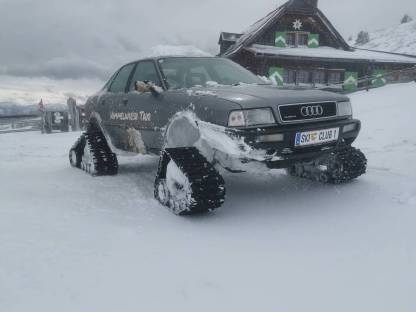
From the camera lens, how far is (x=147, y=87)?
12.6ft

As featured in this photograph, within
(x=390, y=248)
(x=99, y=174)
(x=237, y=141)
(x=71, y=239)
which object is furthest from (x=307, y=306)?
(x=99, y=174)

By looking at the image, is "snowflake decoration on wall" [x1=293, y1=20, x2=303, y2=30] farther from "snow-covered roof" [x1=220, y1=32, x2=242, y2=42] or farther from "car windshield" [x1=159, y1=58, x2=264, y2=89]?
"car windshield" [x1=159, y1=58, x2=264, y2=89]

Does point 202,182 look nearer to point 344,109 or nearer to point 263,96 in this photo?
point 263,96

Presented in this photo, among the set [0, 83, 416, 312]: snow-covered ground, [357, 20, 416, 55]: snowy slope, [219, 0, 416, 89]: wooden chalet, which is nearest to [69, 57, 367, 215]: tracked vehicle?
[0, 83, 416, 312]: snow-covered ground

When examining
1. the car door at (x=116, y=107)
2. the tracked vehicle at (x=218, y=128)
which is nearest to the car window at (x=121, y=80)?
the car door at (x=116, y=107)

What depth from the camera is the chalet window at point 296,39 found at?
23938mm

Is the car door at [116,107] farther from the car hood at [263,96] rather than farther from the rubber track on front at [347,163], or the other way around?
the rubber track on front at [347,163]

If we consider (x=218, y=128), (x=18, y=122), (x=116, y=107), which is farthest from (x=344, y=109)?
(x=18, y=122)

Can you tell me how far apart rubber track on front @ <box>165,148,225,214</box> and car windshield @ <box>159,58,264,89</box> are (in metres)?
1.05

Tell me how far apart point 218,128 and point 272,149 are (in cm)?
48

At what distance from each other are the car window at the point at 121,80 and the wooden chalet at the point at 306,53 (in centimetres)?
1739

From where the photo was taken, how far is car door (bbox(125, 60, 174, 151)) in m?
3.87

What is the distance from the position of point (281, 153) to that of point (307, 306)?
4.76 ft

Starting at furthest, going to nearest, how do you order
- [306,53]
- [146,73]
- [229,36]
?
[229,36]
[306,53]
[146,73]
